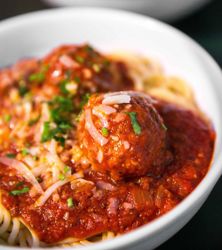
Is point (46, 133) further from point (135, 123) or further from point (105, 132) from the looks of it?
point (135, 123)

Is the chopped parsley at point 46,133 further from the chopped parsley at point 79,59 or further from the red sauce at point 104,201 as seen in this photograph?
the chopped parsley at point 79,59

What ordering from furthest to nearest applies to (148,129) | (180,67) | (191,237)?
(180,67) → (191,237) → (148,129)

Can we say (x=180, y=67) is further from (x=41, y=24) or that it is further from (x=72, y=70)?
(x=41, y=24)

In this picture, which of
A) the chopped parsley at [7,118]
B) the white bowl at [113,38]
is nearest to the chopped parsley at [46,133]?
the chopped parsley at [7,118]

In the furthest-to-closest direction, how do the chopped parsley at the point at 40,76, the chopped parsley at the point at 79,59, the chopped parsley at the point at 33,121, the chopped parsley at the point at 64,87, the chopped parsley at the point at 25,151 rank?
the chopped parsley at the point at 40,76, the chopped parsley at the point at 79,59, the chopped parsley at the point at 64,87, the chopped parsley at the point at 33,121, the chopped parsley at the point at 25,151

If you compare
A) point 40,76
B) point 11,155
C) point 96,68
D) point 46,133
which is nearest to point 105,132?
point 46,133

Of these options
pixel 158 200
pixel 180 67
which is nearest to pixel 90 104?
pixel 158 200
